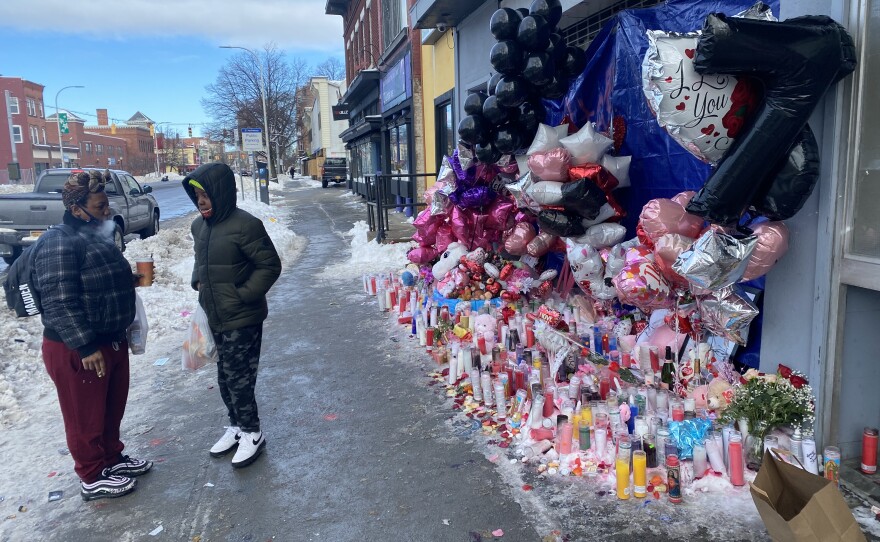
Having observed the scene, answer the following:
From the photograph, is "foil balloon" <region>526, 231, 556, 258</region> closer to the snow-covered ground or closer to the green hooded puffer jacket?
the green hooded puffer jacket

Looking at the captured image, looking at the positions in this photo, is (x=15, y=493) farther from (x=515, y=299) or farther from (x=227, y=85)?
(x=227, y=85)

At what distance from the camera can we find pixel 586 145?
16.9ft

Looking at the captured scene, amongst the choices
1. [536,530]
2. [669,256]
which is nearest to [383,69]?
[669,256]

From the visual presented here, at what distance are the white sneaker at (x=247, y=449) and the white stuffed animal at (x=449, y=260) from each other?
143 inches

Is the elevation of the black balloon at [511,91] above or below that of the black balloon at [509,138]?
above

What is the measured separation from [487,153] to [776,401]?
385cm

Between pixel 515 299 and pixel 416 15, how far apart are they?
6.58 metres

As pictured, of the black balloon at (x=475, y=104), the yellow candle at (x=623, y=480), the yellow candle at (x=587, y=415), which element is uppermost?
the black balloon at (x=475, y=104)

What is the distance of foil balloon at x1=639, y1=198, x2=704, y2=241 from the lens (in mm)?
3996

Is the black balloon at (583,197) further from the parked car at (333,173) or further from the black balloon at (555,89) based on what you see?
the parked car at (333,173)

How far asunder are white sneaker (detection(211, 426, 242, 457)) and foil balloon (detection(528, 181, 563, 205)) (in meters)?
3.08

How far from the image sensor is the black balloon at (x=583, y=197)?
5031 mm

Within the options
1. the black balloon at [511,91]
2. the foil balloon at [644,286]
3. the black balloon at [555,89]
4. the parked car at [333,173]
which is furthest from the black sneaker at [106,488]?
the parked car at [333,173]

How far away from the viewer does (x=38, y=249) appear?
3330 millimetres
